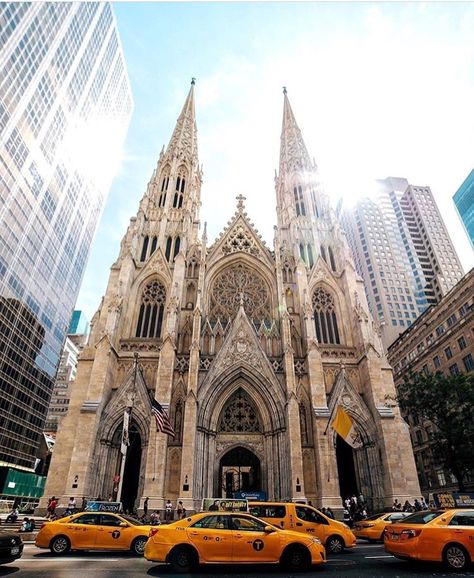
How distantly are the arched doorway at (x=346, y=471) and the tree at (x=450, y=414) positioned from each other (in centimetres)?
562

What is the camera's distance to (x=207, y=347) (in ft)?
88.9

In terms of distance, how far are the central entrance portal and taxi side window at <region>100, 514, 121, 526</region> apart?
15526 millimetres

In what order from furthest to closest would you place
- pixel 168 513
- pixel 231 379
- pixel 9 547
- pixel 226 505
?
1. pixel 231 379
2. pixel 168 513
3. pixel 226 505
4. pixel 9 547

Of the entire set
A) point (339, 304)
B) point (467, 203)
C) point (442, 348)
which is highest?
point (467, 203)

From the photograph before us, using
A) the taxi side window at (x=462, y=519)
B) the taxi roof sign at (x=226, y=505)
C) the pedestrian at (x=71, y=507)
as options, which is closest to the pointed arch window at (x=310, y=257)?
the taxi roof sign at (x=226, y=505)

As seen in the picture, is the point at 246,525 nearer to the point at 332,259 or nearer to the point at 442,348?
the point at 332,259

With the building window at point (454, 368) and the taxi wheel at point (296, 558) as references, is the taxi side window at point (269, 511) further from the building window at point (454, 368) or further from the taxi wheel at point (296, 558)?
the building window at point (454, 368)

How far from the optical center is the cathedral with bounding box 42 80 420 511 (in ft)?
72.8

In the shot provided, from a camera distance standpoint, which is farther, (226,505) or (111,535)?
(226,505)

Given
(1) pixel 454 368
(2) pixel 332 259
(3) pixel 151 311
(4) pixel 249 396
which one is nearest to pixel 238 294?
(3) pixel 151 311

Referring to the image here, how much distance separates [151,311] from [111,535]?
2032 cm

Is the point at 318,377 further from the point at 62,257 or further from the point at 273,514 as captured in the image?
the point at 62,257

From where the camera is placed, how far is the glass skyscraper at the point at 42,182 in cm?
4288

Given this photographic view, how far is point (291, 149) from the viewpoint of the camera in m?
44.4
